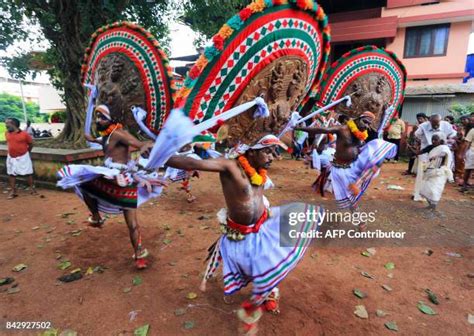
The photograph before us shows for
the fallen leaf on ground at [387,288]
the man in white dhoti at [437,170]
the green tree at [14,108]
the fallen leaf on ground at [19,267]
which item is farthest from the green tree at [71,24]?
the green tree at [14,108]

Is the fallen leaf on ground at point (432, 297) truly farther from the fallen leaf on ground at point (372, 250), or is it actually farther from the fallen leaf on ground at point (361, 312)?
the fallen leaf on ground at point (372, 250)

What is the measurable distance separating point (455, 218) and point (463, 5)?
1446 centimetres

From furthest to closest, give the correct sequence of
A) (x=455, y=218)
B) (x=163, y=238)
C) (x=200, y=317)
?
(x=455, y=218) < (x=163, y=238) < (x=200, y=317)

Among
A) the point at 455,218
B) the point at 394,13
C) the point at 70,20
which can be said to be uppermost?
the point at 394,13

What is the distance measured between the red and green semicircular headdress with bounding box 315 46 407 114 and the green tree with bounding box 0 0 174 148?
726cm

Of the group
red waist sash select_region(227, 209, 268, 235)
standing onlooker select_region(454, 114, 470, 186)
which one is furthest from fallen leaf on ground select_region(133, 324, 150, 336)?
standing onlooker select_region(454, 114, 470, 186)

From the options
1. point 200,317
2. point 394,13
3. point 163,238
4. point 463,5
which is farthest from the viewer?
point 394,13

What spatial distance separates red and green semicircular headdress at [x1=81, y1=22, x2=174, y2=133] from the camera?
3008mm

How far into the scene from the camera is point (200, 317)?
268 centimetres

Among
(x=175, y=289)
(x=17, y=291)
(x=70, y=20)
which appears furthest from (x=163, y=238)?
(x=70, y=20)

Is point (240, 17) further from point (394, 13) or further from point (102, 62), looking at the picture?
point (394, 13)

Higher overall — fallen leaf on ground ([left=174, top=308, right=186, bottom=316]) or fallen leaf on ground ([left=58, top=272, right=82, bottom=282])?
fallen leaf on ground ([left=58, top=272, right=82, bottom=282])

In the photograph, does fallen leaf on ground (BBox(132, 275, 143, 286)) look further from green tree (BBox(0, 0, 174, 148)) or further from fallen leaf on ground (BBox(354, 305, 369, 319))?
green tree (BBox(0, 0, 174, 148))

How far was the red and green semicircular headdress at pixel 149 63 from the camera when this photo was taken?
301 cm
